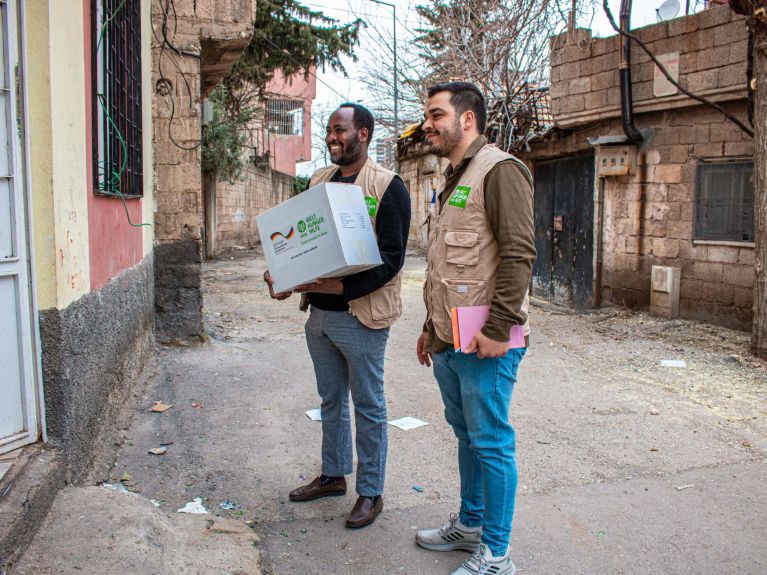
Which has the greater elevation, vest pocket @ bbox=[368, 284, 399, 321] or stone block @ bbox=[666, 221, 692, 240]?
stone block @ bbox=[666, 221, 692, 240]

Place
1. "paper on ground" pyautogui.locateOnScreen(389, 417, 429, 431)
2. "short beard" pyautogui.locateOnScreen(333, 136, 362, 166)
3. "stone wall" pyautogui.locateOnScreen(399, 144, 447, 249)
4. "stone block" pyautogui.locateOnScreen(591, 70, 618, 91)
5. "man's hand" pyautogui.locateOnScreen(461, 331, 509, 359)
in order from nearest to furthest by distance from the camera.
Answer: "man's hand" pyautogui.locateOnScreen(461, 331, 509, 359) < "short beard" pyautogui.locateOnScreen(333, 136, 362, 166) < "paper on ground" pyautogui.locateOnScreen(389, 417, 429, 431) < "stone block" pyautogui.locateOnScreen(591, 70, 618, 91) < "stone wall" pyautogui.locateOnScreen(399, 144, 447, 249)

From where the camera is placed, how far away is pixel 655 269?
→ 866 cm

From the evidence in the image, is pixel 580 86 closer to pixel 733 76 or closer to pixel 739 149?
pixel 733 76

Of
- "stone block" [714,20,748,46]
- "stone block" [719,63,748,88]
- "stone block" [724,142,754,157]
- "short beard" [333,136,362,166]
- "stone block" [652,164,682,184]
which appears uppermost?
"stone block" [714,20,748,46]

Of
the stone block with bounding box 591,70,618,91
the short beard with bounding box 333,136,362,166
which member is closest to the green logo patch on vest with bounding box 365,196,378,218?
the short beard with bounding box 333,136,362,166

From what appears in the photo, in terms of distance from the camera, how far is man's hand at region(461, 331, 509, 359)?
235cm

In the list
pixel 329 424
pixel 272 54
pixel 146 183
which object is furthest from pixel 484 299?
pixel 272 54

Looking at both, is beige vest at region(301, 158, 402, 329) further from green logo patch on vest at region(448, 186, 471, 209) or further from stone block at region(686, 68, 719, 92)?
stone block at region(686, 68, 719, 92)

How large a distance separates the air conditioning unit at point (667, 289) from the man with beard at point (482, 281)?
22.0ft

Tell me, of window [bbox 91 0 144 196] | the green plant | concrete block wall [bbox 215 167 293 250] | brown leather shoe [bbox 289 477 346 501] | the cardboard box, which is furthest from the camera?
concrete block wall [bbox 215 167 293 250]

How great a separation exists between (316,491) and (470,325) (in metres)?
1.36

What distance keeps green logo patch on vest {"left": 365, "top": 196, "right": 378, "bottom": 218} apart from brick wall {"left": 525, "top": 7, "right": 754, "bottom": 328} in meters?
6.37

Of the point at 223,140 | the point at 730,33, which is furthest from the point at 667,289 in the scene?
the point at 223,140

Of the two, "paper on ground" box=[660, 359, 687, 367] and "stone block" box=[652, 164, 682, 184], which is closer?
"paper on ground" box=[660, 359, 687, 367]
